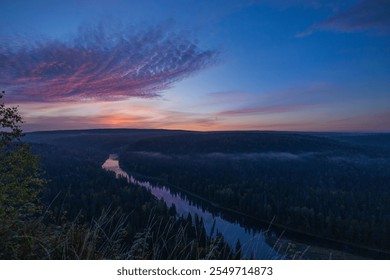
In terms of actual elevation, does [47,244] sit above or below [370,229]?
above

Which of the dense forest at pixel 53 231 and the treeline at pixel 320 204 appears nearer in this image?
the dense forest at pixel 53 231

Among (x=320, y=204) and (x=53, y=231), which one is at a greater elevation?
(x=53, y=231)

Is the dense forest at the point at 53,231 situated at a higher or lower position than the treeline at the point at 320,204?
higher

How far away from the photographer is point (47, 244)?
2484 mm

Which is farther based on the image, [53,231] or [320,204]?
[320,204]

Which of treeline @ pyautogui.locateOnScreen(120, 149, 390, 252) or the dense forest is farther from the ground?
the dense forest

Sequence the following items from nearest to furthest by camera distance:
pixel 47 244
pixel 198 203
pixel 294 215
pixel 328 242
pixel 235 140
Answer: pixel 47 244, pixel 328 242, pixel 294 215, pixel 198 203, pixel 235 140

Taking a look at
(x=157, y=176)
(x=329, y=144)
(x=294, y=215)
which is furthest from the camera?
(x=329, y=144)

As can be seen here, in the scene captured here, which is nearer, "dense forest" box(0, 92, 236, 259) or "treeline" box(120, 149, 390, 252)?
"dense forest" box(0, 92, 236, 259)
